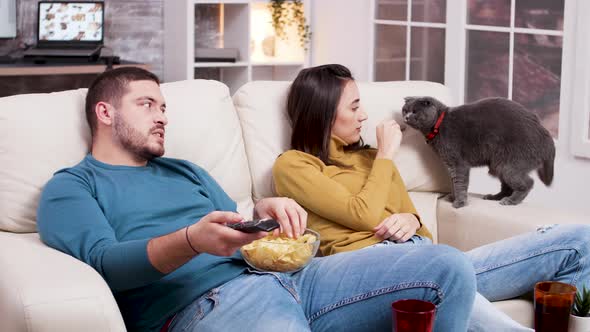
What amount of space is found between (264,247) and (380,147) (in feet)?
2.36

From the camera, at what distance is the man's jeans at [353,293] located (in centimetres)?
185

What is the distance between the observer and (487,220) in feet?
8.55

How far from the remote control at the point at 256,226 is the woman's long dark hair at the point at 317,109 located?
2.96 feet

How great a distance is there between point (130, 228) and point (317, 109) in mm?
723

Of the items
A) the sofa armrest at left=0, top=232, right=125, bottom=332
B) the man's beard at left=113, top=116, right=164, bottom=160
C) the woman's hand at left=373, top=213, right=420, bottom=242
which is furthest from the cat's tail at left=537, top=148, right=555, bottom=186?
the sofa armrest at left=0, top=232, right=125, bottom=332

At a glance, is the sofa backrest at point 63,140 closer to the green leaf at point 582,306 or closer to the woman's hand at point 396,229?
the woman's hand at point 396,229

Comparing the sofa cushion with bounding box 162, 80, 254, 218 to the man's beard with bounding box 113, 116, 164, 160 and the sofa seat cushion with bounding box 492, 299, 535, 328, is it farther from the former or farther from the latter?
the sofa seat cushion with bounding box 492, 299, 535, 328

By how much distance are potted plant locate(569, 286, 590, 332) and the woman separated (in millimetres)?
234

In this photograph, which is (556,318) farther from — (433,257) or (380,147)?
(380,147)

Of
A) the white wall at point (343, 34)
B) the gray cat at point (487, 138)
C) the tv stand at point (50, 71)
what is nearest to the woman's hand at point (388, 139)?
the gray cat at point (487, 138)

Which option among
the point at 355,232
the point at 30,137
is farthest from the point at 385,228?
the point at 30,137

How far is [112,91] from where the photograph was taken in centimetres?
223

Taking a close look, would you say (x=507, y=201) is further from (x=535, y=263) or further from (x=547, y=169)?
(x=535, y=263)

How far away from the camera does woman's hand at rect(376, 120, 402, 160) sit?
2.49 meters
